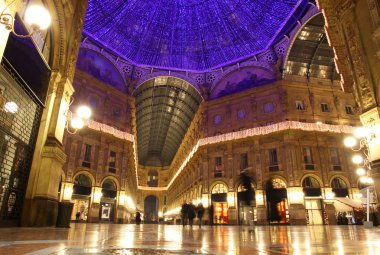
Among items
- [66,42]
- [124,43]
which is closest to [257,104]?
[124,43]

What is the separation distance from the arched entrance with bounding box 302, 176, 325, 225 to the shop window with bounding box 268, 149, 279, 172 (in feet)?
9.62

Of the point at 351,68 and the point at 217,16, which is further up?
the point at 217,16

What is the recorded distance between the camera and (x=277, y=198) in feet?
88.7

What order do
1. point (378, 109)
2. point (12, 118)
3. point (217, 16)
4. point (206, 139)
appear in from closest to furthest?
point (12, 118) → point (378, 109) → point (217, 16) → point (206, 139)

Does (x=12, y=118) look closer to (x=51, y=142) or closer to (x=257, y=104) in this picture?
(x=51, y=142)

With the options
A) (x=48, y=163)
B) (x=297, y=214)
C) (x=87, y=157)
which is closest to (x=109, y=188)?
(x=87, y=157)

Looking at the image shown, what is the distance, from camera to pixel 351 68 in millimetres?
12055

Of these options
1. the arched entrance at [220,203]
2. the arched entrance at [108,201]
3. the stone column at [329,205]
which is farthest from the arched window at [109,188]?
the stone column at [329,205]

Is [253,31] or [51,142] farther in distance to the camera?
[253,31]

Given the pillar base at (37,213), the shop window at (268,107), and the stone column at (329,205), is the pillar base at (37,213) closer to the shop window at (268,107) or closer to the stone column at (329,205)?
the stone column at (329,205)

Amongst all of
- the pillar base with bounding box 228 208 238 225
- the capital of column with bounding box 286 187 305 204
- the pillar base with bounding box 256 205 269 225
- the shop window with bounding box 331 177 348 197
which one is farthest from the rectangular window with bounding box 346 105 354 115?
the pillar base with bounding box 228 208 238 225

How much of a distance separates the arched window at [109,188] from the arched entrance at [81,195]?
166 centimetres

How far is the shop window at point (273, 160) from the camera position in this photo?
27855 millimetres

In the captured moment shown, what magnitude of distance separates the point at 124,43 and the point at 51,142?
2426 centimetres
